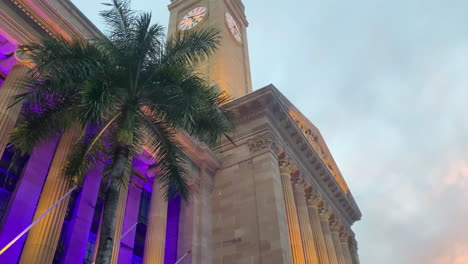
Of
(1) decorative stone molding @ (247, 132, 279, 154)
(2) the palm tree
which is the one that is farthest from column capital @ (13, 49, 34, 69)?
(1) decorative stone molding @ (247, 132, 279, 154)

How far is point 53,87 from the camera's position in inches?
452

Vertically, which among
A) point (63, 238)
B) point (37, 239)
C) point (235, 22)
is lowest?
point (37, 239)

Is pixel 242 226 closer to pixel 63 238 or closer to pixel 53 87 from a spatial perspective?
pixel 63 238

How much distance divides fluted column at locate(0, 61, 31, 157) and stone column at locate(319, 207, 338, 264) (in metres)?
21.3

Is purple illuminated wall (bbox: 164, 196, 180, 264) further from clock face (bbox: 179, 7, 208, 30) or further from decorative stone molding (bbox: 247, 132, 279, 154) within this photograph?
clock face (bbox: 179, 7, 208, 30)

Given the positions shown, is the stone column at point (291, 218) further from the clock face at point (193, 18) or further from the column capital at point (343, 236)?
the clock face at point (193, 18)

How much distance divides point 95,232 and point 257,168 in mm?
9185

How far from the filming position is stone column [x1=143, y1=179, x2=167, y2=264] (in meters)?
17.2

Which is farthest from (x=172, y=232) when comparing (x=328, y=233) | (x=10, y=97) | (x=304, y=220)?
(x=328, y=233)

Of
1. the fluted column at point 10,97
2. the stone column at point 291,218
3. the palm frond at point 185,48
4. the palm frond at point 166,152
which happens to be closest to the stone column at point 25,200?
the fluted column at point 10,97

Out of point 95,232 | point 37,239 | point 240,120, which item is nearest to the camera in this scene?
point 37,239

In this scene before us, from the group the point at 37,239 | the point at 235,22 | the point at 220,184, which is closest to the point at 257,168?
the point at 220,184

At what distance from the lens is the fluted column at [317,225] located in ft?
84.4

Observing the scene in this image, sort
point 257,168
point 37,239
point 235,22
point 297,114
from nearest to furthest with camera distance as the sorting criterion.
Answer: point 37,239 → point 257,168 → point 297,114 → point 235,22
